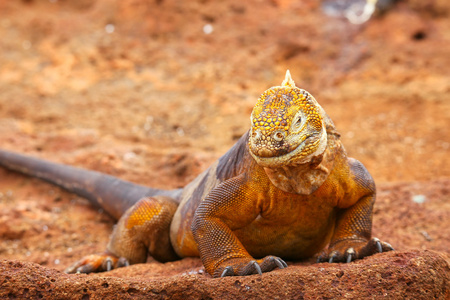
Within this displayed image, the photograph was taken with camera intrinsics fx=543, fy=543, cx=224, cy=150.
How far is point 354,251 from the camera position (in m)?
3.39

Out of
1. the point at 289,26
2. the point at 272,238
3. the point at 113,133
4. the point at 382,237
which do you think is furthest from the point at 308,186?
the point at 289,26

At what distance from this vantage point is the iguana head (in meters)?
2.82

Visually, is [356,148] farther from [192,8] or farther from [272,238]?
[272,238]

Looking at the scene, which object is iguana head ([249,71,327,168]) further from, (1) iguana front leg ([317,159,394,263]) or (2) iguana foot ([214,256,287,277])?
(1) iguana front leg ([317,159,394,263])

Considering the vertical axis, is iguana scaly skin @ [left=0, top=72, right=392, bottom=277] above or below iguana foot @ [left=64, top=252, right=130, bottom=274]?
above

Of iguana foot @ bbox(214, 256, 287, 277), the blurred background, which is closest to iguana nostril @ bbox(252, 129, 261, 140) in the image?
iguana foot @ bbox(214, 256, 287, 277)

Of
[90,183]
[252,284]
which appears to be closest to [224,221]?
[252,284]

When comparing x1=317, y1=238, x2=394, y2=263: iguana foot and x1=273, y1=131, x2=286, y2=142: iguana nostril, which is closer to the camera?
x1=273, y1=131, x2=286, y2=142: iguana nostril

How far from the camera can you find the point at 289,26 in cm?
1051

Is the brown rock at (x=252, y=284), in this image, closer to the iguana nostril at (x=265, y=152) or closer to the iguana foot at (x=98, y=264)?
the iguana nostril at (x=265, y=152)

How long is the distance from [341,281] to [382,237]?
74.8 inches

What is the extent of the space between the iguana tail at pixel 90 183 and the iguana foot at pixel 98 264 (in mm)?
725

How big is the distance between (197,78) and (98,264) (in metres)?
6.16

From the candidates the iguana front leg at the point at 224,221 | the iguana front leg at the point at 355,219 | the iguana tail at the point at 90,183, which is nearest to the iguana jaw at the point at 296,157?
the iguana front leg at the point at 224,221
